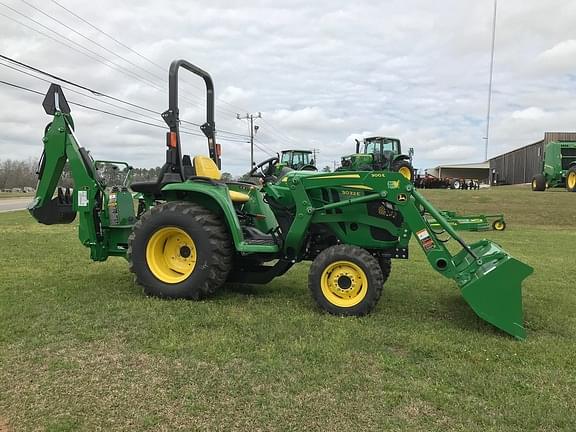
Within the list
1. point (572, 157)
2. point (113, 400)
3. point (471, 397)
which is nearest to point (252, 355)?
point (113, 400)

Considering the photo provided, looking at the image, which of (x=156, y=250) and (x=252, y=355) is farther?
(x=156, y=250)

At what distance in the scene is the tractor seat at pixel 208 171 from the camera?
6.15m

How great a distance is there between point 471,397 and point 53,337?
3.35 metres

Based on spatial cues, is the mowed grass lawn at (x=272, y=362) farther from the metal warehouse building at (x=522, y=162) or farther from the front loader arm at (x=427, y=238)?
the metal warehouse building at (x=522, y=162)

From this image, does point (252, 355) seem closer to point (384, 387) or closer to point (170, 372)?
point (170, 372)

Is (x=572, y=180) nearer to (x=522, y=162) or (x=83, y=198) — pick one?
(x=83, y=198)

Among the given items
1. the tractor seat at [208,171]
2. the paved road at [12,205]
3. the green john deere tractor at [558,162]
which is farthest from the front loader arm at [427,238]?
the paved road at [12,205]

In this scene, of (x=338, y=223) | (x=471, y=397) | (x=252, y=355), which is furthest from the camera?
(x=338, y=223)

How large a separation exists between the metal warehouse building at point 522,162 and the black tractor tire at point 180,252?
120ft

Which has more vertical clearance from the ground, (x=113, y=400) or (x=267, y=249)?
(x=267, y=249)

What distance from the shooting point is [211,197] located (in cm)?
568

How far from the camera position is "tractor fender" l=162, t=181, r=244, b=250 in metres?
5.51

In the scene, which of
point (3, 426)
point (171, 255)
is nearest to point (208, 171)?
point (171, 255)

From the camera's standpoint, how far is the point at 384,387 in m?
3.51
